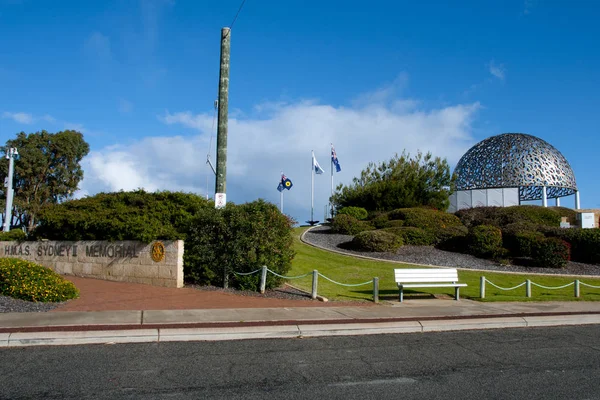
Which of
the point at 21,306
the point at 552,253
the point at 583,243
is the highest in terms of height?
the point at 583,243

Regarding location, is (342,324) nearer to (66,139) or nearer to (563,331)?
(563,331)

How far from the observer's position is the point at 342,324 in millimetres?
9234

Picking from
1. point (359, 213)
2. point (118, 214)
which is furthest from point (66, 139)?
point (118, 214)

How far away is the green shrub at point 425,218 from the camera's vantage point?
26.0 m

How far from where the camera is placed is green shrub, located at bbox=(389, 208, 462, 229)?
25984 millimetres

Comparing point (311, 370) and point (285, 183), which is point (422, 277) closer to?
point (311, 370)

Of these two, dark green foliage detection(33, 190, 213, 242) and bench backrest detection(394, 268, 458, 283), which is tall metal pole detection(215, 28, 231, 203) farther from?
bench backrest detection(394, 268, 458, 283)

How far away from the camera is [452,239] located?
23.8m

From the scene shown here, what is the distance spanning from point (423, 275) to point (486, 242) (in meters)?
9.85

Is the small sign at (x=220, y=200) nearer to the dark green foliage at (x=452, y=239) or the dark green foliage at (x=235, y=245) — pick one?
the dark green foliage at (x=235, y=245)

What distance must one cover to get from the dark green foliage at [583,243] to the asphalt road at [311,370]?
15722 millimetres

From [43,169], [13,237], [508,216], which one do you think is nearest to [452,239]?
[508,216]

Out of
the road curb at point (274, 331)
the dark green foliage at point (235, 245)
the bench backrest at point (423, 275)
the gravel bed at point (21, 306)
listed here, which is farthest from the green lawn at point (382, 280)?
the gravel bed at point (21, 306)

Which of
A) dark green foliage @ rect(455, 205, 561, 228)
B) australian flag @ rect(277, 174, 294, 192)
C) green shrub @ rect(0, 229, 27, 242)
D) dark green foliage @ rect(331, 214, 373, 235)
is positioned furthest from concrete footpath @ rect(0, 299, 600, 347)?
australian flag @ rect(277, 174, 294, 192)
